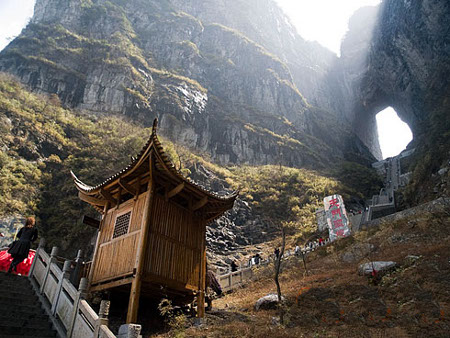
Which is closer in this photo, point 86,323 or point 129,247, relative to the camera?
point 86,323

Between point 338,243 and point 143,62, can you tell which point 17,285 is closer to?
point 338,243

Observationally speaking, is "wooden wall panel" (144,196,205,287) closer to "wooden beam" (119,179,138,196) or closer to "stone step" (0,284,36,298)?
"wooden beam" (119,179,138,196)

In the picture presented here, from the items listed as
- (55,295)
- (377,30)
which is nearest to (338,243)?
(55,295)

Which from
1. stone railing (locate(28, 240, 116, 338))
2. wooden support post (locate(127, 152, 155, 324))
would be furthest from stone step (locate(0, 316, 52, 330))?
wooden support post (locate(127, 152, 155, 324))

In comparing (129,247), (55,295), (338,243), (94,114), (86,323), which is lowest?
(86,323)

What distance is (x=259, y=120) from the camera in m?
57.3

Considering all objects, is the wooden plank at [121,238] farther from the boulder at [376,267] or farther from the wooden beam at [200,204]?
the boulder at [376,267]

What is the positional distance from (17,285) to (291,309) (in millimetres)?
7513

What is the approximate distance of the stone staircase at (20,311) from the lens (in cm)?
639

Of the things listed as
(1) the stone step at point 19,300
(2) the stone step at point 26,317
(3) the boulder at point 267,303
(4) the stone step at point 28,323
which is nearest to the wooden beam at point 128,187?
(1) the stone step at point 19,300

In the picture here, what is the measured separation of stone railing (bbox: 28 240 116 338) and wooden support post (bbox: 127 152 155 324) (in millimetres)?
1246

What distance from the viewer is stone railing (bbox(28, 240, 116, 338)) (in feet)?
19.9

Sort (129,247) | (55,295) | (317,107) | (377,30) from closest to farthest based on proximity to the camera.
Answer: (55,295), (129,247), (377,30), (317,107)

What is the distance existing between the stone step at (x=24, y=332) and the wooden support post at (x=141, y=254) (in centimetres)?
179
